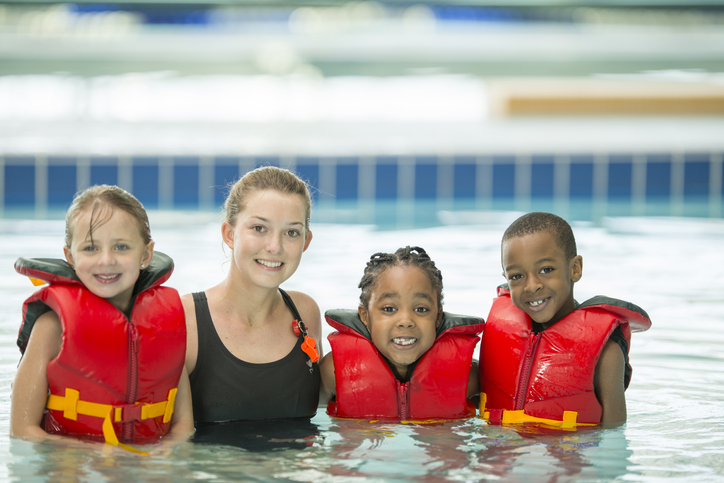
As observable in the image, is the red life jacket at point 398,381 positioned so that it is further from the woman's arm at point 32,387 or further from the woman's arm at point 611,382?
the woman's arm at point 32,387

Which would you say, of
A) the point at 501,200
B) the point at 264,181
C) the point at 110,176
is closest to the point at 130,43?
the point at 110,176

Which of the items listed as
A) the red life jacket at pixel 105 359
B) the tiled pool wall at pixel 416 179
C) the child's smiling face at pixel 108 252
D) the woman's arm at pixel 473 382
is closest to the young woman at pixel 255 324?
the red life jacket at pixel 105 359

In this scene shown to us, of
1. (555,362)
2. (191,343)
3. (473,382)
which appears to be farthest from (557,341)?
(191,343)

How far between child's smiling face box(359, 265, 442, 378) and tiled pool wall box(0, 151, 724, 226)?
979 centimetres

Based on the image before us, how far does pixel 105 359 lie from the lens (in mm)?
2900

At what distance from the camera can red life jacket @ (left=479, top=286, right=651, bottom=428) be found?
327cm

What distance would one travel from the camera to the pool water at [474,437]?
8.66 ft

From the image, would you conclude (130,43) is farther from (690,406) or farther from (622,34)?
(690,406)

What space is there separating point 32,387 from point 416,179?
1165cm

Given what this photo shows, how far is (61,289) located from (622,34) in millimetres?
16593

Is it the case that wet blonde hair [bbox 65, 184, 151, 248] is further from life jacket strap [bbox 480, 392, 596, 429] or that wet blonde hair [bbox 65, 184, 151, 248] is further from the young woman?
life jacket strap [bbox 480, 392, 596, 429]

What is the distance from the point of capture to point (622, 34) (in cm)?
1731

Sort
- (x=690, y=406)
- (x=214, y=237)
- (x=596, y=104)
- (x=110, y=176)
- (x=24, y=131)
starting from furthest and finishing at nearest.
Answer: (x=596, y=104)
(x=24, y=131)
(x=110, y=176)
(x=214, y=237)
(x=690, y=406)

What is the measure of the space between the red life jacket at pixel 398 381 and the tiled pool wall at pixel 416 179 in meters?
9.71
